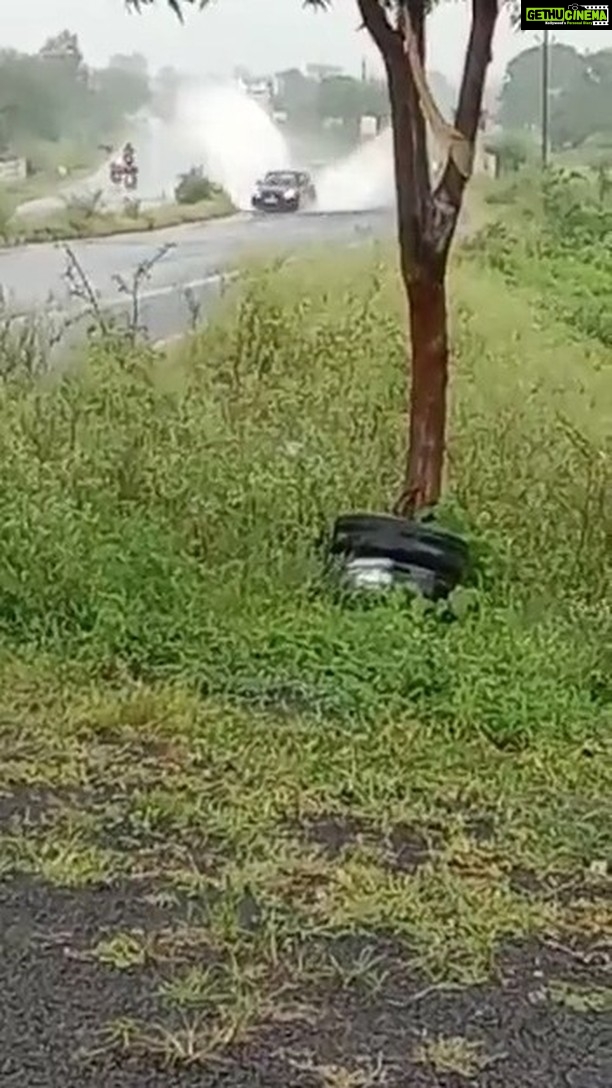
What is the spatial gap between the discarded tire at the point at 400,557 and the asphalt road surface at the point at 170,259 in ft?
10.8

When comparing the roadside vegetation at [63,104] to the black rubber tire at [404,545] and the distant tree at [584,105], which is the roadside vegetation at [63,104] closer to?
the distant tree at [584,105]

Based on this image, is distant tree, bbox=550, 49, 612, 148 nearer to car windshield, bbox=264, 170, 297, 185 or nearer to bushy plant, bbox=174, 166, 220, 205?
car windshield, bbox=264, 170, 297, 185

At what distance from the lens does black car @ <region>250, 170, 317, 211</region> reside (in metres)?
9.35

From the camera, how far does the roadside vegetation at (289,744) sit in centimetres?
225

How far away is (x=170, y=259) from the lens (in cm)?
982

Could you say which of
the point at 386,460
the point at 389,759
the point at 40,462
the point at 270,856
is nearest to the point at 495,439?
the point at 386,460

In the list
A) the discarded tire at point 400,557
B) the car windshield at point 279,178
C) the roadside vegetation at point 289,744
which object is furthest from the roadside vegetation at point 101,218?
the discarded tire at point 400,557

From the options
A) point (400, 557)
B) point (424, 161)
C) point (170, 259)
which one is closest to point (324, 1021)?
point (400, 557)

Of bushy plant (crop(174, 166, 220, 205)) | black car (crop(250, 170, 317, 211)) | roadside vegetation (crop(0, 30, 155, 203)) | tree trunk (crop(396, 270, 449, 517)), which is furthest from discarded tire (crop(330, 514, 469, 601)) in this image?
black car (crop(250, 170, 317, 211))

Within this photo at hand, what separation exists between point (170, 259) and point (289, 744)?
6.81 metres

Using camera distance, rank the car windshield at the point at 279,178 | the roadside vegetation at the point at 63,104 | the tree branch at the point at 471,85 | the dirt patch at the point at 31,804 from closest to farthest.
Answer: the dirt patch at the point at 31,804
the tree branch at the point at 471,85
the roadside vegetation at the point at 63,104
the car windshield at the point at 279,178

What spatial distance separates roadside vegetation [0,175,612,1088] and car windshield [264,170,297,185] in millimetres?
2815

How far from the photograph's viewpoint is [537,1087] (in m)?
2.06

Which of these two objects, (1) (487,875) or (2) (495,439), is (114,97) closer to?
(2) (495,439)
